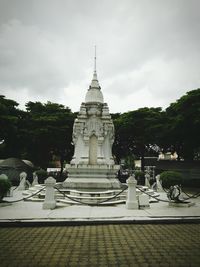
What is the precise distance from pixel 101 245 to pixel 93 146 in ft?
36.5

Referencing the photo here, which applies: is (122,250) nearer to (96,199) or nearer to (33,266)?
(33,266)

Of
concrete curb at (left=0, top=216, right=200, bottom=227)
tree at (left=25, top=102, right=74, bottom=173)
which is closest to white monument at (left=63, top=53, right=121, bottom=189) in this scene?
concrete curb at (left=0, top=216, right=200, bottom=227)

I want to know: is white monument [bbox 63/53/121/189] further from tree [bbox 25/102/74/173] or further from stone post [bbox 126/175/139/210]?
tree [bbox 25/102/74/173]

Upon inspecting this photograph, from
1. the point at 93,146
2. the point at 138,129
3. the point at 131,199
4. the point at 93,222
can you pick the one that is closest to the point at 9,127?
the point at 93,146

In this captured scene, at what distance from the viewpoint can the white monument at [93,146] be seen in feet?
50.8

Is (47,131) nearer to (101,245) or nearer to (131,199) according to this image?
(131,199)

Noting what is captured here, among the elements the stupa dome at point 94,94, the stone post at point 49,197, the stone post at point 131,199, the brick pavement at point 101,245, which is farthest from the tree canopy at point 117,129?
the brick pavement at point 101,245

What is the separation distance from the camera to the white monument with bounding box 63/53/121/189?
1548 centimetres

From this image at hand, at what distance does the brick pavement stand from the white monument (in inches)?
275

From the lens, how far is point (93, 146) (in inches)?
667

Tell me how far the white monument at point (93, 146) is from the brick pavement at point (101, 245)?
6976mm

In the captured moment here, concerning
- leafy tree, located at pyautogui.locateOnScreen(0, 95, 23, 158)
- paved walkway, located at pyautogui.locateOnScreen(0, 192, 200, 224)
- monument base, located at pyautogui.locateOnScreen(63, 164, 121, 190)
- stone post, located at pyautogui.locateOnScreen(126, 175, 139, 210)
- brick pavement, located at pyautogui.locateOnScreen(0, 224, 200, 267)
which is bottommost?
brick pavement, located at pyautogui.locateOnScreen(0, 224, 200, 267)

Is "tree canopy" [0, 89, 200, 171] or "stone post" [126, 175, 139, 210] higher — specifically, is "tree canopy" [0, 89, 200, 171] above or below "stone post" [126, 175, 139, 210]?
above

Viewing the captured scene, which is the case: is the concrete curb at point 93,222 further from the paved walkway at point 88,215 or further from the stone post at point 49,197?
the stone post at point 49,197
